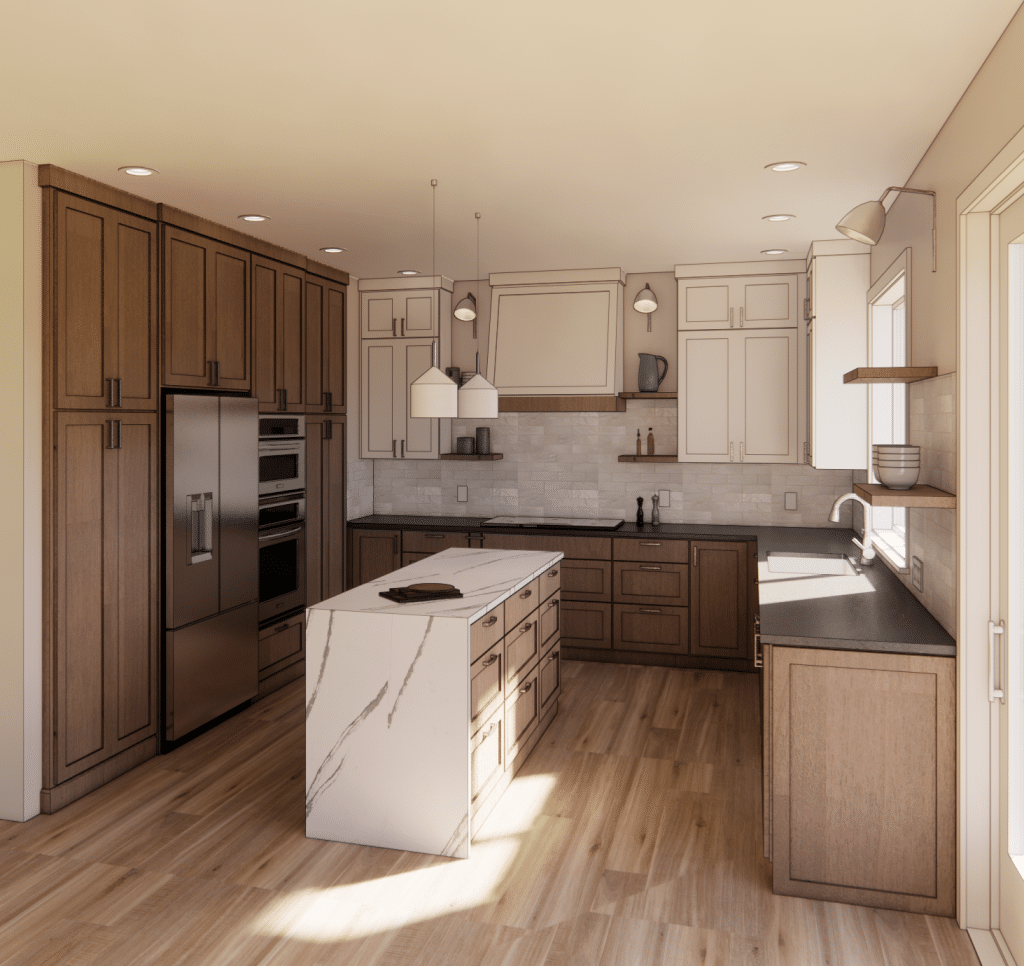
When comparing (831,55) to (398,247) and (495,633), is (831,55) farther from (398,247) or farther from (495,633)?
(398,247)

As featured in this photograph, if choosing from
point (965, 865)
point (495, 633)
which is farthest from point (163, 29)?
point (965, 865)

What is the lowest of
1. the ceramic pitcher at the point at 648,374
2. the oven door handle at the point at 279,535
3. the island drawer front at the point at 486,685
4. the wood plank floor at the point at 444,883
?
the wood plank floor at the point at 444,883

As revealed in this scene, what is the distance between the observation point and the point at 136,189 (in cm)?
383

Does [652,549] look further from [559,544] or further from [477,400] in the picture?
[477,400]

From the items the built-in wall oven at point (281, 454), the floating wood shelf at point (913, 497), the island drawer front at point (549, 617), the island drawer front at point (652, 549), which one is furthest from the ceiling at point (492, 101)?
the island drawer front at point (652, 549)

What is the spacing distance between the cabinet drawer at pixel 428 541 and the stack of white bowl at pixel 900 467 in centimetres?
330

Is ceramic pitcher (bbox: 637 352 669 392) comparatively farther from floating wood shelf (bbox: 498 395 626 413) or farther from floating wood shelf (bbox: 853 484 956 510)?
floating wood shelf (bbox: 853 484 956 510)

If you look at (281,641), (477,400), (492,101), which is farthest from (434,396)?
(281,641)

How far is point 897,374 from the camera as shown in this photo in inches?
125

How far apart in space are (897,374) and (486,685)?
1.95 m

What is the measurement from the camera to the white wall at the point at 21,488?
3.39m

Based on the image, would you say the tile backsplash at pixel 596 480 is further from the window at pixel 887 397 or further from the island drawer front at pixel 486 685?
the island drawer front at pixel 486 685

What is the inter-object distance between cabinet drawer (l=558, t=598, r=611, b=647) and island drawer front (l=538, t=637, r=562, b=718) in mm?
1026

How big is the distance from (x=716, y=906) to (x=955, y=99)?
275 centimetres
